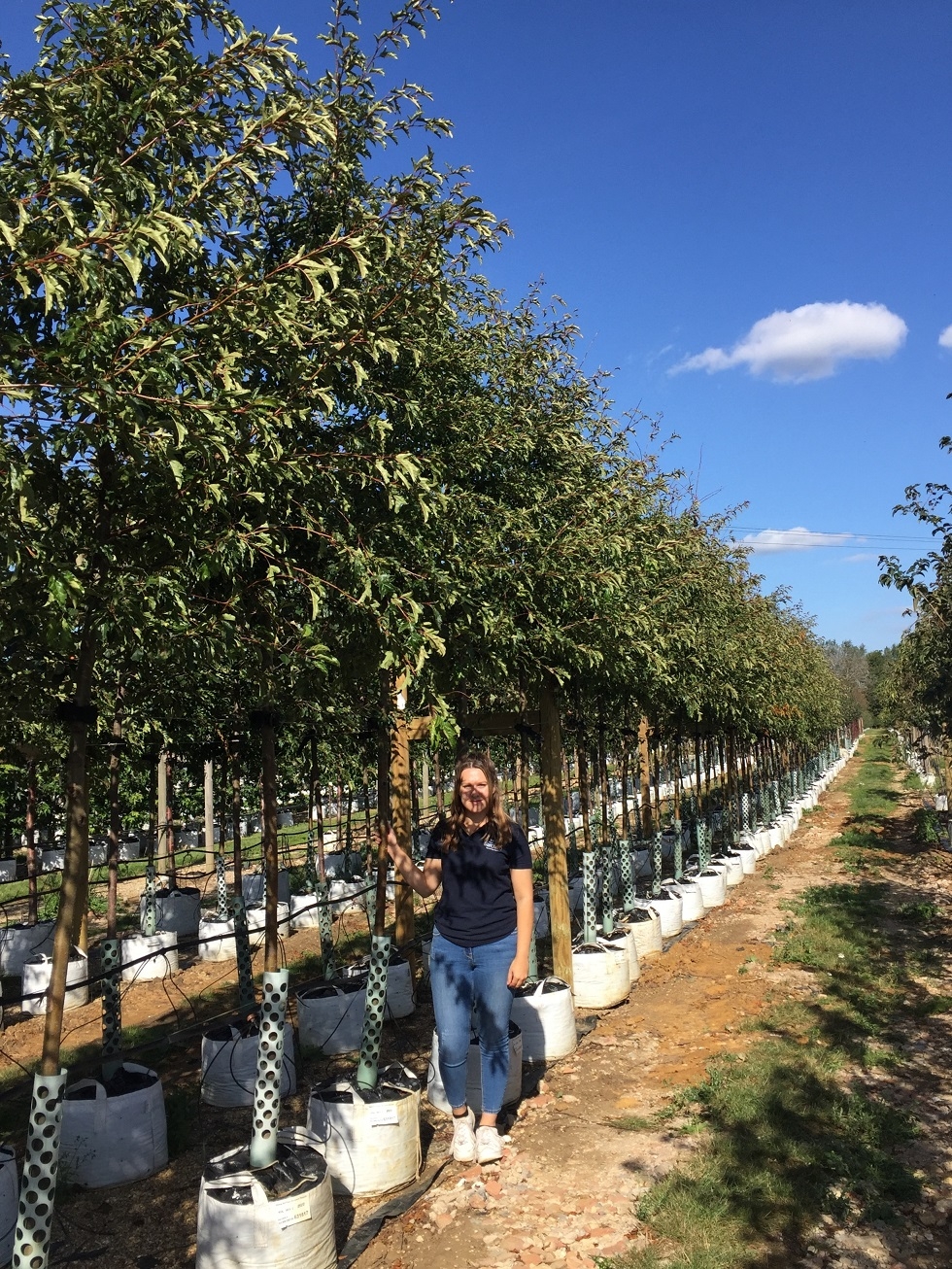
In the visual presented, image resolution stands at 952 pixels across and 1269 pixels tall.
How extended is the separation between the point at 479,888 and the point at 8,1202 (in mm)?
2406

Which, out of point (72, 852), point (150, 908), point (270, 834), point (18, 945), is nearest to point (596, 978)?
point (270, 834)

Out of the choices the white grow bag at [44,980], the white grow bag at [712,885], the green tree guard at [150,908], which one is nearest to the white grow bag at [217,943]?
the green tree guard at [150,908]

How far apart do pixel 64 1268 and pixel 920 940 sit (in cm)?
954

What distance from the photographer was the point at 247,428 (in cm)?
322

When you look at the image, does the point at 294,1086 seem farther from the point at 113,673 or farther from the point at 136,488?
the point at 136,488

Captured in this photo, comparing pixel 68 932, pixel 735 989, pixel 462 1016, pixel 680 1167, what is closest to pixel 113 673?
pixel 68 932

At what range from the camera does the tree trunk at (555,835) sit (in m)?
7.27

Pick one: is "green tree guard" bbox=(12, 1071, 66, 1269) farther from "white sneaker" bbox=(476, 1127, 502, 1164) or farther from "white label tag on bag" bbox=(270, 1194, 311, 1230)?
"white sneaker" bbox=(476, 1127, 502, 1164)

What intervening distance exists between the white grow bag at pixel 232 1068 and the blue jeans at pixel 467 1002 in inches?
68.7

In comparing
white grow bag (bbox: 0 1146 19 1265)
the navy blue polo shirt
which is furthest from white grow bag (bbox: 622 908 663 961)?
white grow bag (bbox: 0 1146 19 1265)

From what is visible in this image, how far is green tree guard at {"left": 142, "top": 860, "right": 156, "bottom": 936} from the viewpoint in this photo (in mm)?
10781

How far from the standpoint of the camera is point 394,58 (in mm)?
4395

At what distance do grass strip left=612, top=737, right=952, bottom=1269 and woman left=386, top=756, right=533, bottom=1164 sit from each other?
0.98 m

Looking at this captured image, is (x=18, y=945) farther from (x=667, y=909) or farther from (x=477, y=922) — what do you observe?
(x=477, y=922)
